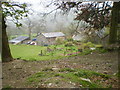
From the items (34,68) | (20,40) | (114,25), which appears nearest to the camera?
(34,68)

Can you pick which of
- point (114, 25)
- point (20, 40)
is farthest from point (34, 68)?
point (20, 40)

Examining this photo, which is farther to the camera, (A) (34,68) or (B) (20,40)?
(B) (20,40)

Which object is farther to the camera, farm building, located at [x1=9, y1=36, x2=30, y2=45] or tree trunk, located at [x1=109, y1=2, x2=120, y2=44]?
farm building, located at [x1=9, y1=36, x2=30, y2=45]

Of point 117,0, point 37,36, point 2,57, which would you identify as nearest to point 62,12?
point 117,0

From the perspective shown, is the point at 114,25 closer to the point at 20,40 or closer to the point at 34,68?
the point at 34,68

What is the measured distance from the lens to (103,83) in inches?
117

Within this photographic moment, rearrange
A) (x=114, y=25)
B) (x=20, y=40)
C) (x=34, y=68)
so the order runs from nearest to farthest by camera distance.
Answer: (x=34, y=68)
(x=114, y=25)
(x=20, y=40)

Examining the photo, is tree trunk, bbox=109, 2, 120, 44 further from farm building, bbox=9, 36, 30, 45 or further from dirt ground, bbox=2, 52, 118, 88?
farm building, bbox=9, 36, 30, 45

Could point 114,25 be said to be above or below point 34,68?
above

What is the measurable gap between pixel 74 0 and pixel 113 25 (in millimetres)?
2970

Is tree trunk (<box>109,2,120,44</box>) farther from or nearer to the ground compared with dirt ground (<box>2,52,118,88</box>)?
farther from the ground

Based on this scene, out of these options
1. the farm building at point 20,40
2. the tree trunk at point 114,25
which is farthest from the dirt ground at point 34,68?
the farm building at point 20,40

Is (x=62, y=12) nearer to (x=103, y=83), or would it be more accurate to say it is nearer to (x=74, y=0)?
(x=74, y=0)

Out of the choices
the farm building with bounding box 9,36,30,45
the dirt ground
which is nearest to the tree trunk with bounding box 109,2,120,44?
the dirt ground
